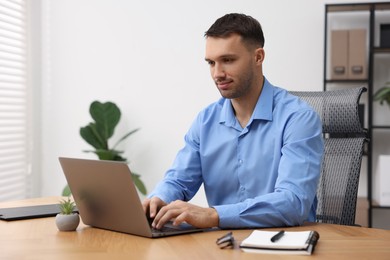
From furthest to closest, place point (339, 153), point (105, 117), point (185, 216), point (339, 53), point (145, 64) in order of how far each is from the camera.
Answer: point (145, 64) → point (105, 117) → point (339, 53) → point (339, 153) → point (185, 216)

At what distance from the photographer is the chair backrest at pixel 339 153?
219 cm

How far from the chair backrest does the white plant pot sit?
3.28 feet

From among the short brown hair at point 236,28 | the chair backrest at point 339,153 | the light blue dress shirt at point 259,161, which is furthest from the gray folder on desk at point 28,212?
the chair backrest at point 339,153

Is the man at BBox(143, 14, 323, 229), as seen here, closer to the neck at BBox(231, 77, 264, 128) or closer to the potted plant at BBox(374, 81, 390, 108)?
the neck at BBox(231, 77, 264, 128)

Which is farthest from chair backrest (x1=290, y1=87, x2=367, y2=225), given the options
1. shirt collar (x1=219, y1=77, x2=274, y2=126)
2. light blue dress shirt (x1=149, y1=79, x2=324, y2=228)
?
shirt collar (x1=219, y1=77, x2=274, y2=126)

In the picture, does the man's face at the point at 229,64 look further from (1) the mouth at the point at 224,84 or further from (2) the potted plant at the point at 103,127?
(2) the potted plant at the point at 103,127

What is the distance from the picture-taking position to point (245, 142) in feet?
6.72

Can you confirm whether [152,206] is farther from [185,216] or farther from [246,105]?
[246,105]

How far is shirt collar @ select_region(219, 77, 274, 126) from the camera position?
2.03m

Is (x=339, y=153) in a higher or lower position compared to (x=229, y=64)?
lower

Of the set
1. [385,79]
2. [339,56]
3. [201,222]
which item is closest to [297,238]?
[201,222]

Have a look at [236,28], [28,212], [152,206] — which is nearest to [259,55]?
[236,28]

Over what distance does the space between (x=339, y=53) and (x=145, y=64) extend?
1.43 meters

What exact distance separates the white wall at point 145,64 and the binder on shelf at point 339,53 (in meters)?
0.22
